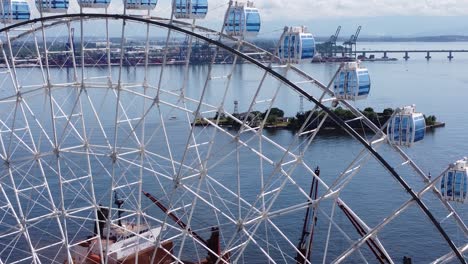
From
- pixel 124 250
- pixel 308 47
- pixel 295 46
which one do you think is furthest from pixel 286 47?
pixel 124 250

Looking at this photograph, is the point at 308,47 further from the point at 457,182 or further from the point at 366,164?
the point at 366,164

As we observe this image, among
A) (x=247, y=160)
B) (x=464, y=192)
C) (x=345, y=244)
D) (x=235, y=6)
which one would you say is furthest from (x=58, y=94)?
(x=464, y=192)

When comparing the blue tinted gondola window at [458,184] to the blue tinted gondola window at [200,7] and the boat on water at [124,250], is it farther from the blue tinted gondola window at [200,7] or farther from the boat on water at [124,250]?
the boat on water at [124,250]

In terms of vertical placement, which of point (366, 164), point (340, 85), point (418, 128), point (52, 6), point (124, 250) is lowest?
point (366, 164)

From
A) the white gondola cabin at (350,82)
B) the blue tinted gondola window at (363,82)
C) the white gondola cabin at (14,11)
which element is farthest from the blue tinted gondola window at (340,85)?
the white gondola cabin at (14,11)

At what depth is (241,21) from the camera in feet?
40.6

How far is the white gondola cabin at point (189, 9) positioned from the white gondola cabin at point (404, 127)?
4.17m

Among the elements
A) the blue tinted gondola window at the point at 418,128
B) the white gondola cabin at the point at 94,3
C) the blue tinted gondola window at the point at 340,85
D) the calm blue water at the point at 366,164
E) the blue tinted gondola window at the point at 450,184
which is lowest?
the calm blue water at the point at 366,164

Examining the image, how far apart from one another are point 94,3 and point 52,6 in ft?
3.84

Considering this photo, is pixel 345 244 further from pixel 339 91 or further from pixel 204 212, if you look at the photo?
pixel 339 91

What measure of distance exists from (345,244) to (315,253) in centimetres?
120

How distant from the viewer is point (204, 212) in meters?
23.8

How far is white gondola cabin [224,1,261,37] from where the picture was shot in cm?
1238

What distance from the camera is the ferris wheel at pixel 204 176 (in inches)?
451
